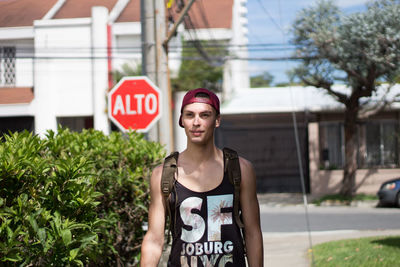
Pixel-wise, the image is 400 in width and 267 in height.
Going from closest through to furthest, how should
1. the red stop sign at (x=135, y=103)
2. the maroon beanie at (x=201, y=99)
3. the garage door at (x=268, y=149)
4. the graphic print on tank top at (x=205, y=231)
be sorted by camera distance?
1. the graphic print on tank top at (x=205, y=231)
2. the maroon beanie at (x=201, y=99)
3. the red stop sign at (x=135, y=103)
4. the garage door at (x=268, y=149)

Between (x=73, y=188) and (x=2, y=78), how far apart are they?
11.4 ft

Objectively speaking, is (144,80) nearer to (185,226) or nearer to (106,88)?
(185,226)

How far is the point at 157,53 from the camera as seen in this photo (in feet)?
32.2

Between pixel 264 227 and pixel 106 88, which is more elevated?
pixel 106 88

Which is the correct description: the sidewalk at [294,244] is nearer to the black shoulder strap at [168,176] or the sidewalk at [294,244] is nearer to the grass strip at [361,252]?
the grass strip at [361,252]

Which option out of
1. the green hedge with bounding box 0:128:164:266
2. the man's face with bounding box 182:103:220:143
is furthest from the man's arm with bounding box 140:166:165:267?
the green hedge with bounding box 0:128:164:266

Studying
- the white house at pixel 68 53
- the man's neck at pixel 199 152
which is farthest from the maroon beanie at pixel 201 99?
the white house at pixel 68 53

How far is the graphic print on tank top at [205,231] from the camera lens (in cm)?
315

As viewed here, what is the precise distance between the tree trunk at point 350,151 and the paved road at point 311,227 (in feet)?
5.92

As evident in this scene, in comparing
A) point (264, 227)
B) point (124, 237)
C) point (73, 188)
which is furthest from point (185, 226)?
point (264, 227)

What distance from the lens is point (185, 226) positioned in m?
3.18

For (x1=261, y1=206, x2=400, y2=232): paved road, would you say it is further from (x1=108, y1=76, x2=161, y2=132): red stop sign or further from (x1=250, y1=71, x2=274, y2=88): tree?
(x1=250, y1=71, x2=274, y2=88): tree

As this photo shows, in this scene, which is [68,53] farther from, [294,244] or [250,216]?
[250,216]

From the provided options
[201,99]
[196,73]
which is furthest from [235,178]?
[196,73]
